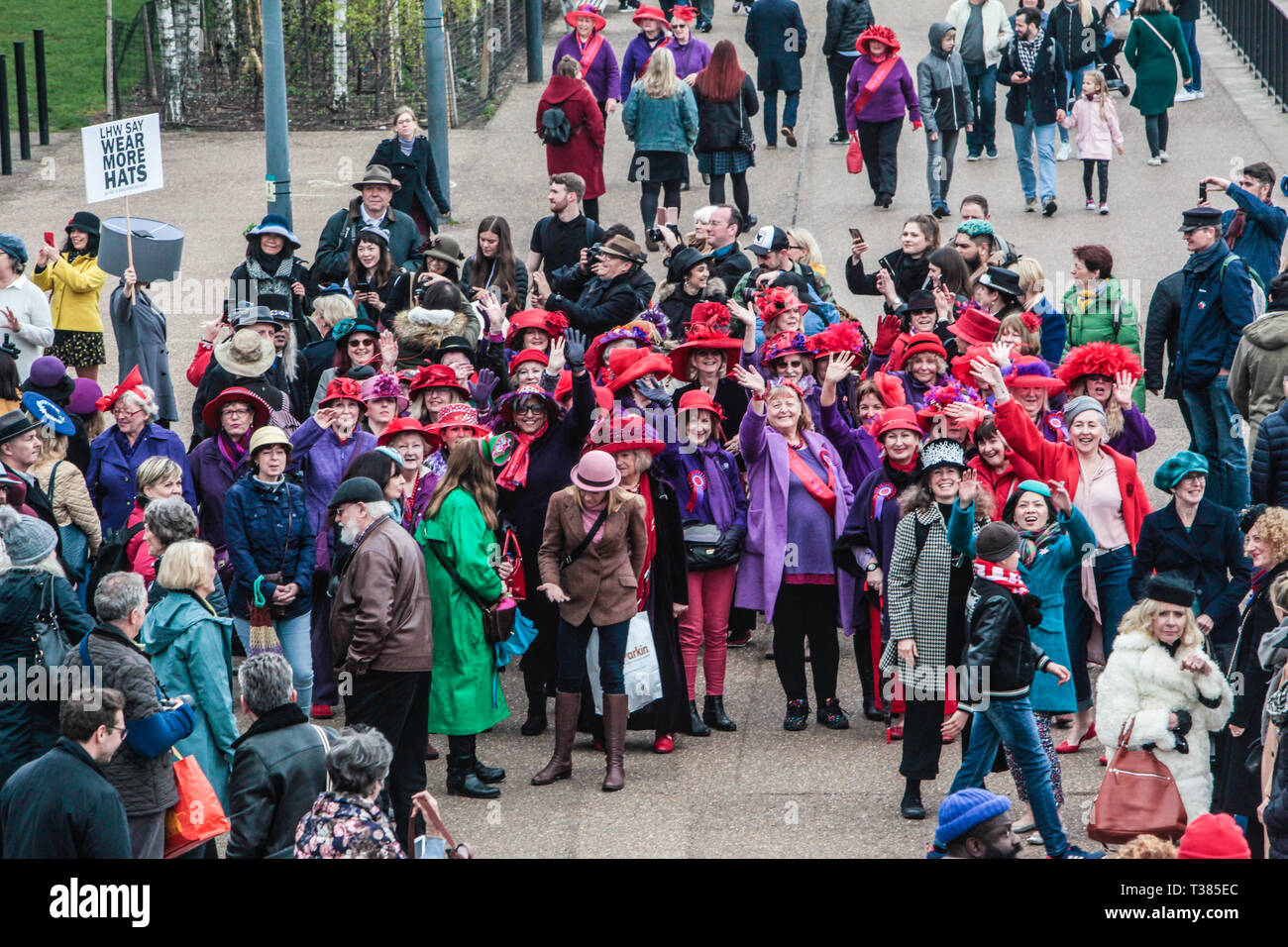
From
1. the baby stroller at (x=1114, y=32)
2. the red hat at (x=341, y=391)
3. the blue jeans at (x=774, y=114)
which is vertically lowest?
the red hat at (x=341, y=391)

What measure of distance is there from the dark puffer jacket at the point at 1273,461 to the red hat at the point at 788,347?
252cm

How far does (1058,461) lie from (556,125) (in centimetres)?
778

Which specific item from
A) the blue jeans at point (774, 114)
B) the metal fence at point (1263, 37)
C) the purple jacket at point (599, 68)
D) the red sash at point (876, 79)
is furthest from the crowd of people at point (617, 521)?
the metal fence at point (1263, 37)

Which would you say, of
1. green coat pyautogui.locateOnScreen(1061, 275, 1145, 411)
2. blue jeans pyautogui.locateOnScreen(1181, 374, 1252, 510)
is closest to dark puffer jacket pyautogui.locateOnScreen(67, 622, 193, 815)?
green coat pyautogui.locateOnScreen(1061, 275, 1145, 411)

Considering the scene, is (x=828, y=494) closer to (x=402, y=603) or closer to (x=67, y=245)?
(x=402, y=603)

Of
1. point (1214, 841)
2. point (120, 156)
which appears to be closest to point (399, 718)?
point (1214, 841)

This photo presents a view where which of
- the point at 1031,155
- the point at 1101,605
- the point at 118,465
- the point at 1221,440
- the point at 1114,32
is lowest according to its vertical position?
the point at 1101,605

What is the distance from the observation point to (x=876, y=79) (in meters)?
15.8

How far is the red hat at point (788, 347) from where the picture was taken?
977 centimetres

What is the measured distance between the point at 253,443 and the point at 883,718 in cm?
362

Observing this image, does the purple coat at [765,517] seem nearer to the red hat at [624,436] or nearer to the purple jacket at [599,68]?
the red hat at [624,436]

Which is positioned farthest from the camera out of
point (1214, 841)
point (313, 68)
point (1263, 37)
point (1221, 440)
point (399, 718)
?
point (313, 68)

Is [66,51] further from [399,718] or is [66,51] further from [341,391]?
[399,718]

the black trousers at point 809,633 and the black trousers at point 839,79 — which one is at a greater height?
the black trousers at point 839,79
